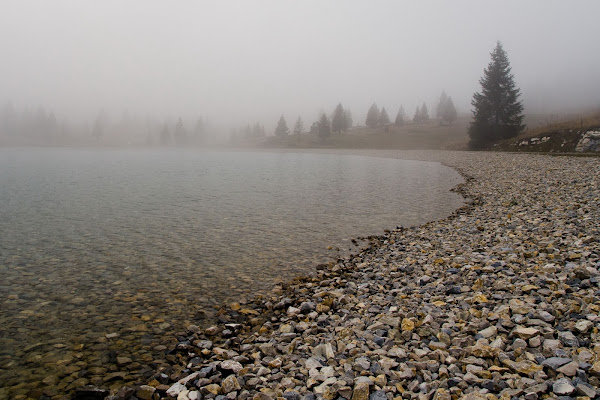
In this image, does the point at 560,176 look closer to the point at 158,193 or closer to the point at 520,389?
the point at 520,389

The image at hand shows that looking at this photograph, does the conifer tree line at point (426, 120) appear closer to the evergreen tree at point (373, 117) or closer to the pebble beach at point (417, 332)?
the evergreen tree at point (373, 117)

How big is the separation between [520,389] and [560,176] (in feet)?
94.8

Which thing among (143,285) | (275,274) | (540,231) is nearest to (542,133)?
(540,231)

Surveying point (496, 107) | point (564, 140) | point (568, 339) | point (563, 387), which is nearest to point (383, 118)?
point (496, 107)

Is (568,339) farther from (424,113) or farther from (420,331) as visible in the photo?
(424,113)

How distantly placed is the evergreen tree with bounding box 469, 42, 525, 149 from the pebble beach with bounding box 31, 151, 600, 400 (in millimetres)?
61550

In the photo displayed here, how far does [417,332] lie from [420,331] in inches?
2.4

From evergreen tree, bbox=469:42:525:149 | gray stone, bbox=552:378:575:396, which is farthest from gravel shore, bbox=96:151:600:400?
evergreen tree, bbox=469:42:525:149

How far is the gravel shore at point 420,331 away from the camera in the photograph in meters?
4.83

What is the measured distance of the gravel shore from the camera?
190 inches

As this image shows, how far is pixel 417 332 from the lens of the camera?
21.2 ft

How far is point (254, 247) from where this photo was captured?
14.2m

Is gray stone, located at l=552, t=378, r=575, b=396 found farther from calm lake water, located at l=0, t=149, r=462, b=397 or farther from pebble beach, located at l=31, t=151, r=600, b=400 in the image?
calm lake water, located at l=0, t=149, r=462, b=397

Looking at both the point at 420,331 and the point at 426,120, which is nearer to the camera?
the point at 420,331
